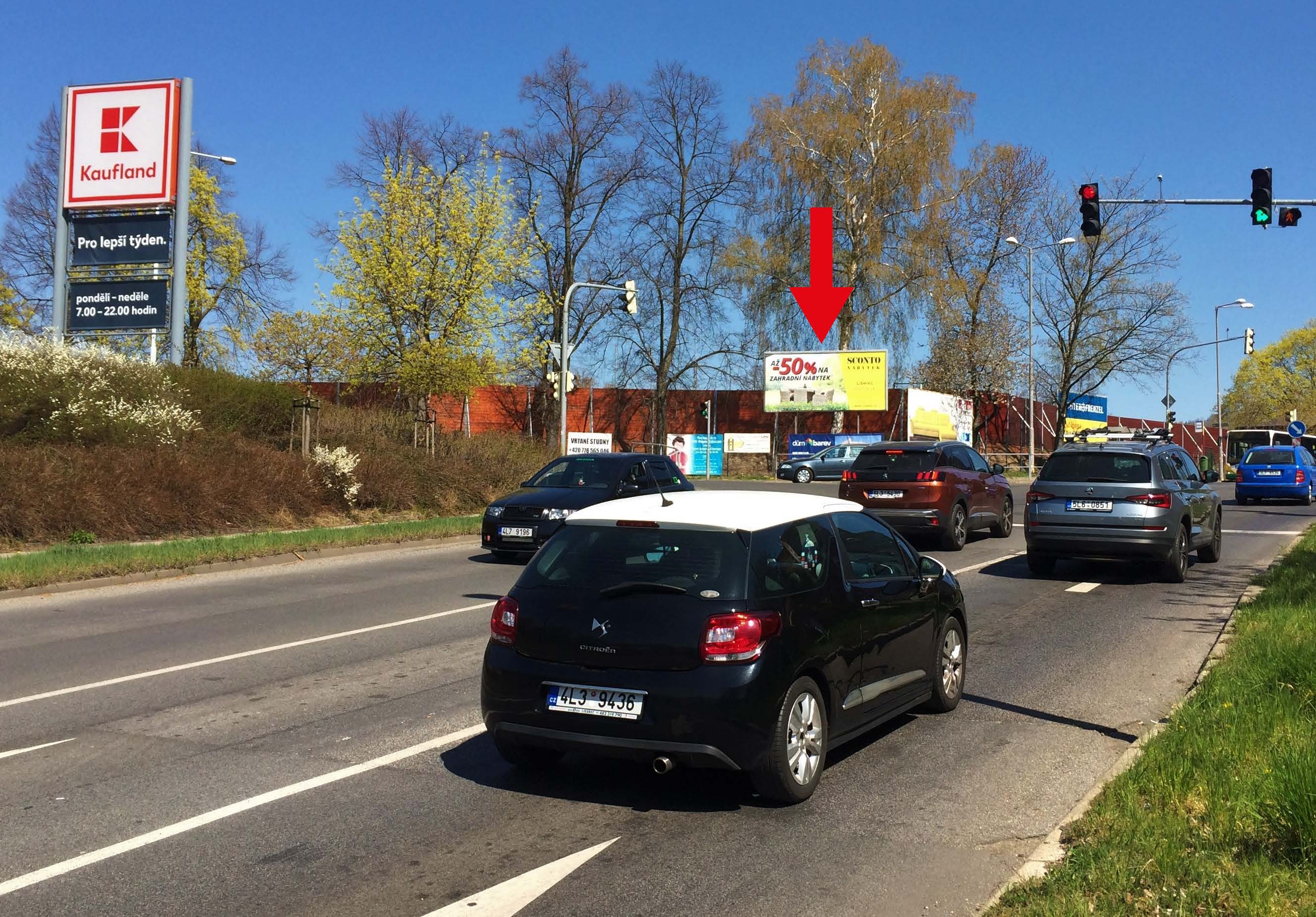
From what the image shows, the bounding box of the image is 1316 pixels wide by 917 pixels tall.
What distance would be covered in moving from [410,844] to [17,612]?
9.16 m

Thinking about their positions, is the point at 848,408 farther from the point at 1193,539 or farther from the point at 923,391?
the point at 1193,539

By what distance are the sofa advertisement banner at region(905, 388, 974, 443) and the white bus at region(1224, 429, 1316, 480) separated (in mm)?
12032

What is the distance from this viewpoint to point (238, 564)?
53.2 feet

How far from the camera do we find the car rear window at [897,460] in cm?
1891

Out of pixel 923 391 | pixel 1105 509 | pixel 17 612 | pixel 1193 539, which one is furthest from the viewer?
pixel 923 391

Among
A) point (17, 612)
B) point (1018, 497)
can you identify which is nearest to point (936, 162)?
point (1018, 497)

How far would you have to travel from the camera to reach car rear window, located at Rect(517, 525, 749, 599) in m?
5.66

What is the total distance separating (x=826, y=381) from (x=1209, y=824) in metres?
46.8

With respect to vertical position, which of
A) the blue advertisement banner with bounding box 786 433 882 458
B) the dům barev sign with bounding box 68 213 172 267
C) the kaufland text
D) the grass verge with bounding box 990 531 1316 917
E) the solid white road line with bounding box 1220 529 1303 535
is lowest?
the solid white road line with bounding box 1220 529 1303 535

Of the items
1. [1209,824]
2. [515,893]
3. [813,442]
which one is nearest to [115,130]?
[515,893]

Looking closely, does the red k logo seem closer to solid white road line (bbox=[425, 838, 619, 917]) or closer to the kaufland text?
the kaufland text

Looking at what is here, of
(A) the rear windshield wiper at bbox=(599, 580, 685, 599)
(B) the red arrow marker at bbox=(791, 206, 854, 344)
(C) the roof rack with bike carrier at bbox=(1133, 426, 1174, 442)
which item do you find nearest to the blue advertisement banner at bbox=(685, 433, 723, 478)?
(B) the red arrow marker at bbox=(791, 206, 854, 344)

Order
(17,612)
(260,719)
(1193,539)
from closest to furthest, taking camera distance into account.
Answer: (260,719)
(17,612)
(1193,539)

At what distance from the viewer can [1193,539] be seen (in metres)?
15.6
